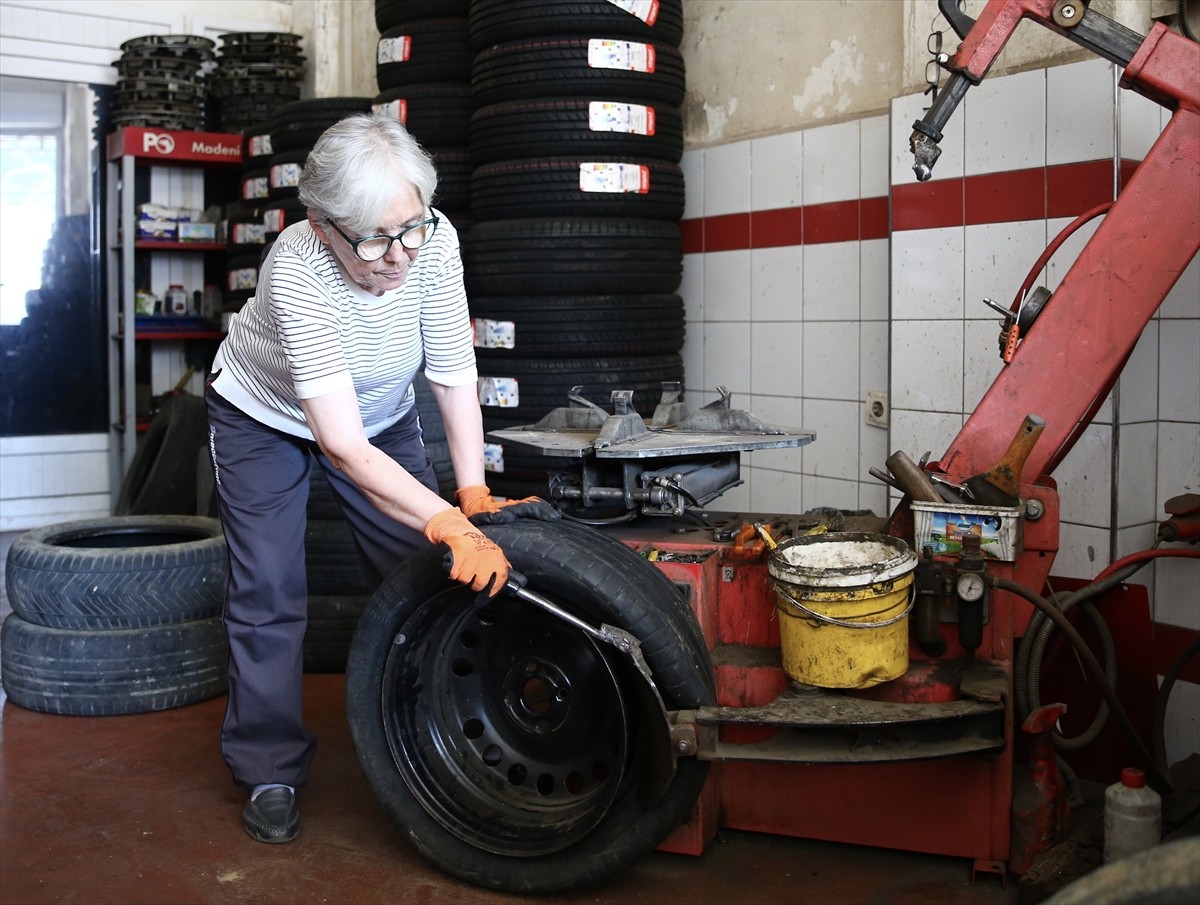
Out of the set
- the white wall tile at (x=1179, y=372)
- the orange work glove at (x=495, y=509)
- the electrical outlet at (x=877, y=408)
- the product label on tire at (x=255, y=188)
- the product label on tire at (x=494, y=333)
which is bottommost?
the orange work glove at (x=495, y=509)

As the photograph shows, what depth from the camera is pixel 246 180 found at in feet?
18.8

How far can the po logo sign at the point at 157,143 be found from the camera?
6.02 metres

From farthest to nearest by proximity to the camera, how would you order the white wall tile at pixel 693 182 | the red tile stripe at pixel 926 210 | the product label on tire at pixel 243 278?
1. the product label on tire at pixel 243 278
2. the white wall tile at pixel 693 182
3. the red tile stripe at pixel 926 210

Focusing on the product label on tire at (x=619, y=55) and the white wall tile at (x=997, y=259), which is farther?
the product label on tire at (x=619, y=55)

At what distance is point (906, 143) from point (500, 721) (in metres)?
2.02

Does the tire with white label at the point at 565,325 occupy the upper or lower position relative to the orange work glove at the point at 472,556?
upper

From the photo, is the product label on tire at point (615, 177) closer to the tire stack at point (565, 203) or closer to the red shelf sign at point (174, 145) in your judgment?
the tire stack at point (565, 203)

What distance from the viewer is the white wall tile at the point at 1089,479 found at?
2.90 meters

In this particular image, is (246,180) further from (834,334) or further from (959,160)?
(959,160)

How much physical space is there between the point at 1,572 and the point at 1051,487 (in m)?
4.74

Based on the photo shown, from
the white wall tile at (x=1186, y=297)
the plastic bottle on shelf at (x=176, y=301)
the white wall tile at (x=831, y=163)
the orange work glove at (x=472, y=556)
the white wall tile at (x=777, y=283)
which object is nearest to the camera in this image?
the orange work glove at (x=472, y=556)

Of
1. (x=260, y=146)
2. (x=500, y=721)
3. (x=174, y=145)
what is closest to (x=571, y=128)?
(x=500, y=721)

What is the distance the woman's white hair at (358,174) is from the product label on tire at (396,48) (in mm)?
2355

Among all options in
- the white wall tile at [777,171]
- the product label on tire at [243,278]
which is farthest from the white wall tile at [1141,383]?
the product label on tire at [243,278]
